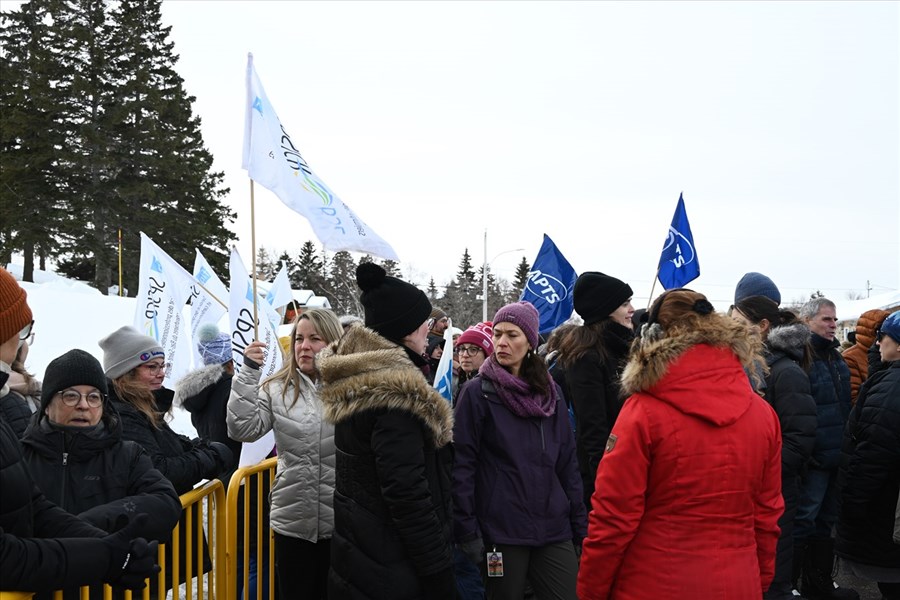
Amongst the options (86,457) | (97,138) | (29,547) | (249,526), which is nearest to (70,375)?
(86,457)

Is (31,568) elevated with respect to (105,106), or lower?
lower

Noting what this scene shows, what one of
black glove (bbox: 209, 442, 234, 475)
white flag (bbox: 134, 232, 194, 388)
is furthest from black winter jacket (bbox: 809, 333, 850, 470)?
white flag (bbox: 134, 232, 194, 388)

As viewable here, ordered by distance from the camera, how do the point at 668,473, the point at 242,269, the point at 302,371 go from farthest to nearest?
the point at 242,269 < the point at 302,371 < the point at 668,473

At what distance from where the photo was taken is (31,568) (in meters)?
2.32

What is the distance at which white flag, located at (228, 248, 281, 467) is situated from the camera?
17.7 ft

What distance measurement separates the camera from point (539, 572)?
4.23 meters

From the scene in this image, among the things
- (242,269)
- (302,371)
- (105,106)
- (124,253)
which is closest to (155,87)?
(105,106)

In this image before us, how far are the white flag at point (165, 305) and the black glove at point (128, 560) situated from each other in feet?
19.7

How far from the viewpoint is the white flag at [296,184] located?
5051 mm

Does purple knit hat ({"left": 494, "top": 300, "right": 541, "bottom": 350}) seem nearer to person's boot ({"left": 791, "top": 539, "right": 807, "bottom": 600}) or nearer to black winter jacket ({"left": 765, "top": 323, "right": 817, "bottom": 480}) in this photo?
black winter jacket ({"left": 765, "top": 323, "right": 817, "bottom": 480})

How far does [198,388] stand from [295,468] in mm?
1690

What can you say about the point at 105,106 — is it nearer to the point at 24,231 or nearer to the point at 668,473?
the point at 24,231

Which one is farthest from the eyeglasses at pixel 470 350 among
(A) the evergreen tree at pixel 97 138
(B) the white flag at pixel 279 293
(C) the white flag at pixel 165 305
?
(A) the evergreen tree at pixel 97 138

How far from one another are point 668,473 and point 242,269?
5100mm
